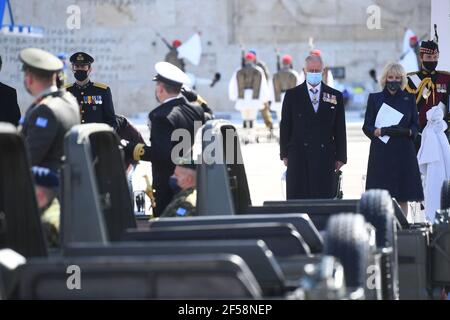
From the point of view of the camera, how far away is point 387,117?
11398 mm

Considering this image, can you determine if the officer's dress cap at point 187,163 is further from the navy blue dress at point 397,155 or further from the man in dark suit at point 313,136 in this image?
the navy blue dress at point 397,155

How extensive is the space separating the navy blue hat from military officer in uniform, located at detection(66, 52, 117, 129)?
5038mm

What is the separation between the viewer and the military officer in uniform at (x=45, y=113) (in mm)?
6434

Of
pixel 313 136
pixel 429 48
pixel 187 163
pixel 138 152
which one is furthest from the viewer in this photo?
pixel 429 48

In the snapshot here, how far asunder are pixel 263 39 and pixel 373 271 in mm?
33774

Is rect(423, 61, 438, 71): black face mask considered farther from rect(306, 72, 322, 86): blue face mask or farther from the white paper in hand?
rect(306, 72, 322, 86): blue face mask

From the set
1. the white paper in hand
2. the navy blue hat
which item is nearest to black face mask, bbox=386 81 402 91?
the white paper in hand

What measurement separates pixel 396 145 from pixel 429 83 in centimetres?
86

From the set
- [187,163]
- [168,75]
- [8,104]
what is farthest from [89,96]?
[187,163]

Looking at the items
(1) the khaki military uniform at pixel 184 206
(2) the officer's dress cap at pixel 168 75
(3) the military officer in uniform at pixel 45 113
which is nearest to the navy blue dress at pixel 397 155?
(2) the officer's dress cap at pixel 168 75

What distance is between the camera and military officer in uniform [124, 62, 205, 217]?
8.70 meters

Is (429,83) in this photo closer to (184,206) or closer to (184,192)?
(184,192)

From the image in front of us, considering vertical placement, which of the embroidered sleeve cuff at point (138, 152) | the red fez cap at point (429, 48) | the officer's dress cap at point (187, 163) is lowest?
the officer's dress cap at point (187, 163)
